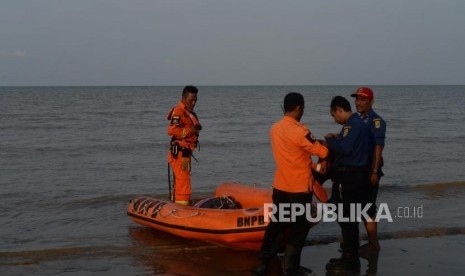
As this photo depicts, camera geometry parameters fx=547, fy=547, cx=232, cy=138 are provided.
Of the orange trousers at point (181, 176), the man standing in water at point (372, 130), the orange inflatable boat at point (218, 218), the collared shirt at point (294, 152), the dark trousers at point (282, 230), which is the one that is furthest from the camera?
the orange trousers at point (181, 176)

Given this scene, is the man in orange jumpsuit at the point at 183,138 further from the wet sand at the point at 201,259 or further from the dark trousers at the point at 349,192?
the dark trousers at the point at 349,192

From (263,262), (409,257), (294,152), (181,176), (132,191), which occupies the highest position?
(294,152)

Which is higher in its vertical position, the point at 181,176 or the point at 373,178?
the point at 373,178

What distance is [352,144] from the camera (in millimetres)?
5258

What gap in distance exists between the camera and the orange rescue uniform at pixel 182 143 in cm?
Answer: 690

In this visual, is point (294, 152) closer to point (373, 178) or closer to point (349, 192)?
point (349, 192)

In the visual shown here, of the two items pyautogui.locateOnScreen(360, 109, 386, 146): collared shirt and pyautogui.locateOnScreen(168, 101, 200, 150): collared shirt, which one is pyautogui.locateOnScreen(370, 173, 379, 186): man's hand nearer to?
pyautogui.locateOnScreen(360, 109, 386, 146): collared shirt

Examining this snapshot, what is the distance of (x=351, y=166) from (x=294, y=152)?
734mm

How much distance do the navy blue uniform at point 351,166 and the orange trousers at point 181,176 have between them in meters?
2.14

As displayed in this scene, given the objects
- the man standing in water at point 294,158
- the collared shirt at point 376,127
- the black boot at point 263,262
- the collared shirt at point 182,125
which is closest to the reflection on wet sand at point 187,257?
the black boot at point 263,262

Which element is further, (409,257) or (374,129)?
(409,257)

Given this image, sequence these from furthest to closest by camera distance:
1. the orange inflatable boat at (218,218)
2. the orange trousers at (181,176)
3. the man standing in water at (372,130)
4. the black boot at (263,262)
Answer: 1. the orange trousers at (181,176)
2. the orange inflatable boat at (218,218)
3. the man standing in water at (372,130)
4. the black boot at (263,262)

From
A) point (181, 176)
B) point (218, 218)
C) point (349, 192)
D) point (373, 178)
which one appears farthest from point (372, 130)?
point (181, 176)

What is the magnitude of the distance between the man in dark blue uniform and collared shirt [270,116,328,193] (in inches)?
14.1
